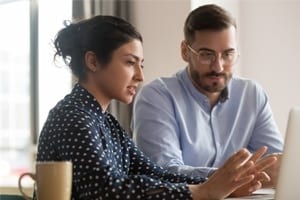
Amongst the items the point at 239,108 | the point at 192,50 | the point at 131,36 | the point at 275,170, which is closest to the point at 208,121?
the point at 239,108

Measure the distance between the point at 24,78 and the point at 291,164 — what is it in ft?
10.8

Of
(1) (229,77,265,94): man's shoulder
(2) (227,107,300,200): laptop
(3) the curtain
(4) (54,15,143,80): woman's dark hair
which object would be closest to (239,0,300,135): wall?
(3) the curtain

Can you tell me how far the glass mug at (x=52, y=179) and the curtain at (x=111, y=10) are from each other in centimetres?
253

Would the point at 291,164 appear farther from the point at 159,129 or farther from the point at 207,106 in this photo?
the point at 207,106

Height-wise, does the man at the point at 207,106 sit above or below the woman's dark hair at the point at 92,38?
below

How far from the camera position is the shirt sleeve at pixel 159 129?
6.14 feet

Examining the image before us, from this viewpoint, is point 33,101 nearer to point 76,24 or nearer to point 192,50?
point 192,50

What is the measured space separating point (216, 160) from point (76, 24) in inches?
31.2

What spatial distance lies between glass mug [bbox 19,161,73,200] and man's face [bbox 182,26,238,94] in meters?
1.07

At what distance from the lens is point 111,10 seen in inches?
147

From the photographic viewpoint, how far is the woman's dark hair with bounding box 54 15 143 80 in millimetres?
1499

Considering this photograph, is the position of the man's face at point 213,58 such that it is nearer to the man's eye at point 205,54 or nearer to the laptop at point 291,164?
the man's eye at point 205,54

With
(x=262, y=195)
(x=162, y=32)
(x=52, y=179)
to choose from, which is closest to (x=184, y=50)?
(x=262, y=195)

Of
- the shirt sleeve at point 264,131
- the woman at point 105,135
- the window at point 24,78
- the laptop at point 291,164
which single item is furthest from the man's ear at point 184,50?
the window at point 24,78
